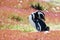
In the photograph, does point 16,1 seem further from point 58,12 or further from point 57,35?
point 57,35

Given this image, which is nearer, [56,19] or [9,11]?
[9,11]

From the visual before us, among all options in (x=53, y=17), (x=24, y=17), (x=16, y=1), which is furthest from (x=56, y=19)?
(x=16, y=1)

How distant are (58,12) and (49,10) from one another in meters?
1.34

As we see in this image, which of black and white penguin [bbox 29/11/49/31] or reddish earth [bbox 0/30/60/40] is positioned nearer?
reddish earth [bbox 0/30/60/40]

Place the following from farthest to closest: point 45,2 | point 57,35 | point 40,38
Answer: point 45,2 → point 57,35 → point 40,38

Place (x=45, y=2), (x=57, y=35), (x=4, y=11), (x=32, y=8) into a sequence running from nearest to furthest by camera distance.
Result: (x=57, y=35) < (x=4, y=11) < (x=32, y=8) < (x=45, y=2)

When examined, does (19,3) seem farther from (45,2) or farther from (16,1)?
(45,2)

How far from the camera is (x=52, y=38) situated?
13875 millimetres

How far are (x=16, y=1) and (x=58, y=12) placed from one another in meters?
5.55

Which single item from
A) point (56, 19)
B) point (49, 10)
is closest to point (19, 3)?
point (49, 10)

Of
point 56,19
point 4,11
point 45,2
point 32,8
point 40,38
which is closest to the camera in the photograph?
point 40,38

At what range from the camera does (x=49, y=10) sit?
132 feet

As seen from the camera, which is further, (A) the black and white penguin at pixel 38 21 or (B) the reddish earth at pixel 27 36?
(A) the black and white penguin at pixel 38 21

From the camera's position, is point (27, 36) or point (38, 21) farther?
point (38, 21)
